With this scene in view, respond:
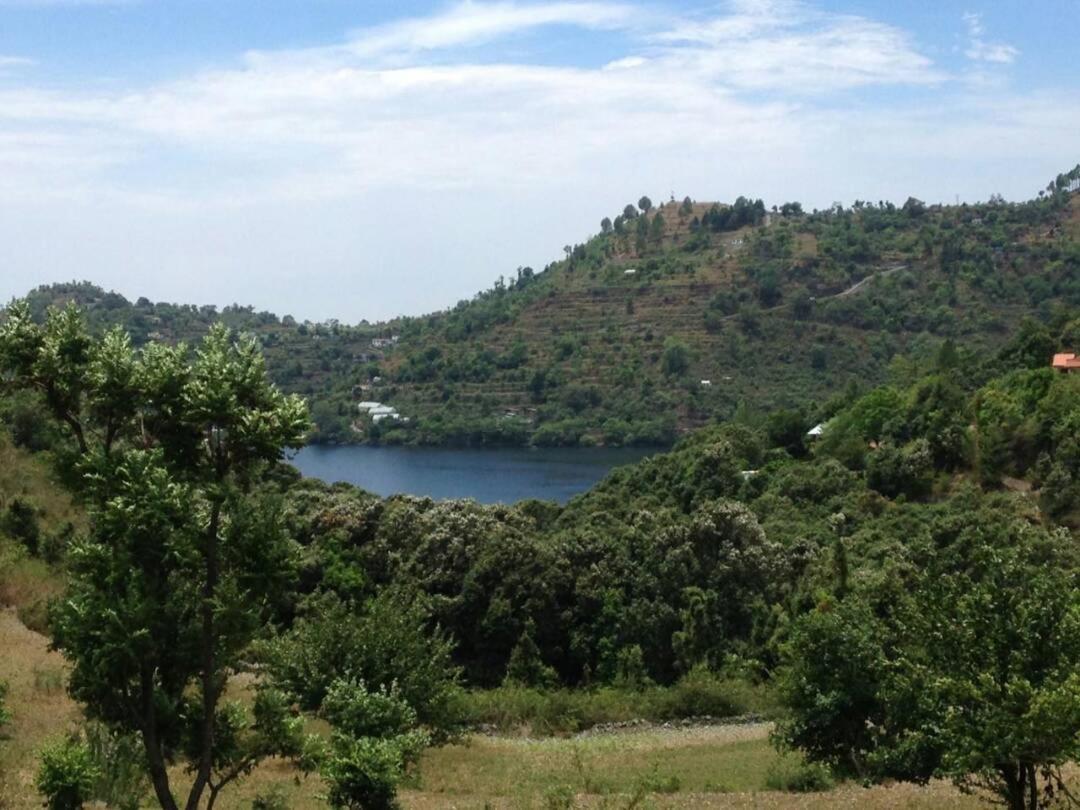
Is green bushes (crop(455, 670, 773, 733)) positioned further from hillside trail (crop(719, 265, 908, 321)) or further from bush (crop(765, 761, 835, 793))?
hillside trail (crop(719, 265, 908, 321))

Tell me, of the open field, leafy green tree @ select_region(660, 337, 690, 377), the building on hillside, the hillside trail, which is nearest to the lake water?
leafy green tree @ select_region(660, 337, 690, 377)

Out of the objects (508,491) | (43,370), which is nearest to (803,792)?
(43,370)

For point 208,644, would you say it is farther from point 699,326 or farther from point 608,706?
point 699,326

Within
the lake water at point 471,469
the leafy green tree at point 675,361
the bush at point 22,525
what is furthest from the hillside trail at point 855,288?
the bush at point 22,525

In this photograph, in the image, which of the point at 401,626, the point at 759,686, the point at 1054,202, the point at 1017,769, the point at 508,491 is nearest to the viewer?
the point at 1017,769

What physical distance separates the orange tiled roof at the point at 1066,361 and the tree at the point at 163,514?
4108cm

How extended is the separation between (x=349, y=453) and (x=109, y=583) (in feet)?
287

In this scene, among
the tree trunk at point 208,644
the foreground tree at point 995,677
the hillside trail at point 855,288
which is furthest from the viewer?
the hillside trail at point 855,288

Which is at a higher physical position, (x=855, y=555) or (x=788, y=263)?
(x=788, y=263)

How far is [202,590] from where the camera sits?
8.50 m

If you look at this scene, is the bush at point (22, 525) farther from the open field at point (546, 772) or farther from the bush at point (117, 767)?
the bush at point (117, 767)

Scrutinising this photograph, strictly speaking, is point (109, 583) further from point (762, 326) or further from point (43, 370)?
point (762, 326)

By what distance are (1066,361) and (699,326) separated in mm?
62602

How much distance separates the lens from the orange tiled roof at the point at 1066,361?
145 ft
